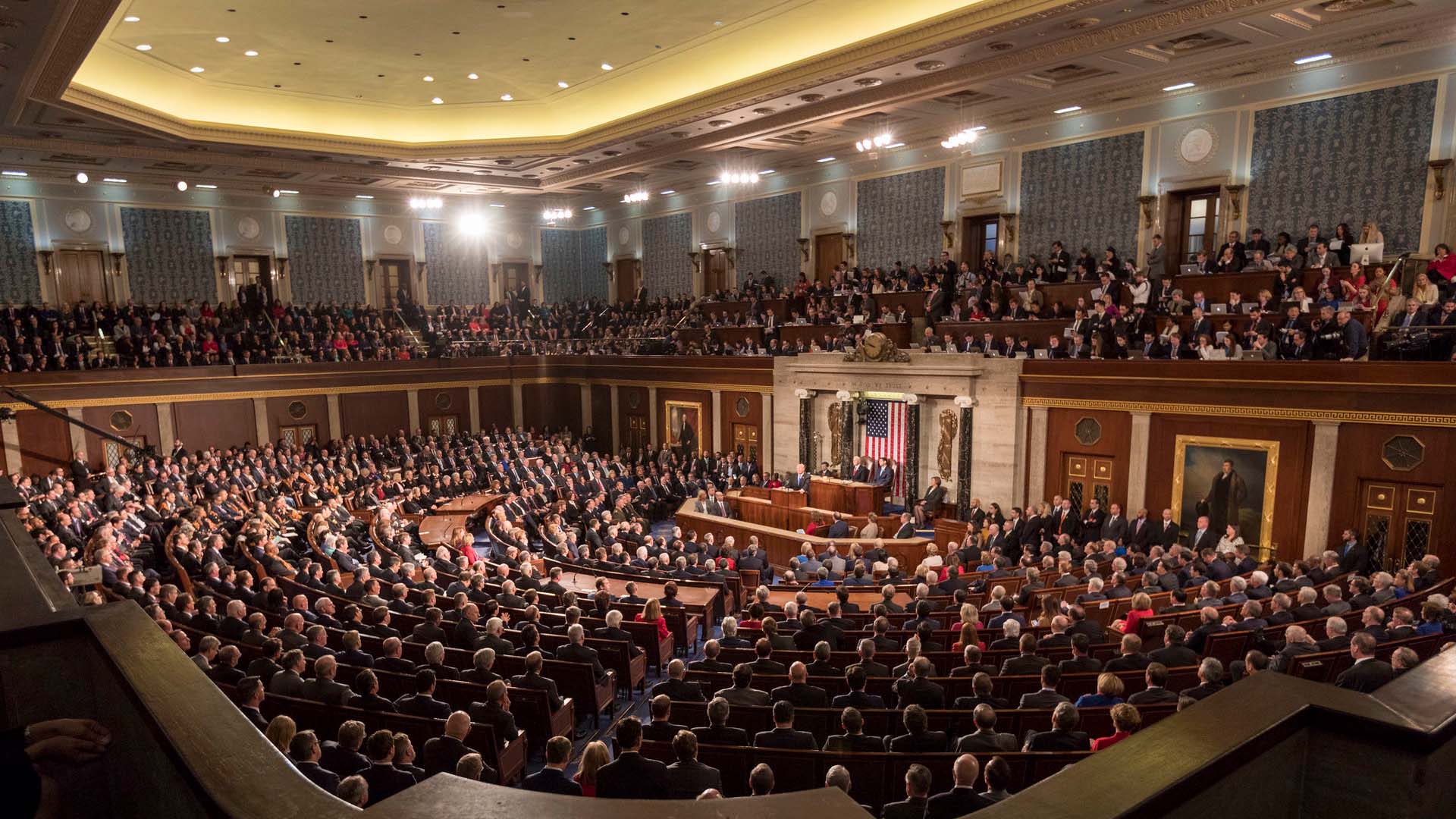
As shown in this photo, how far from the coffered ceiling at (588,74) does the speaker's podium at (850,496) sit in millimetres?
8022

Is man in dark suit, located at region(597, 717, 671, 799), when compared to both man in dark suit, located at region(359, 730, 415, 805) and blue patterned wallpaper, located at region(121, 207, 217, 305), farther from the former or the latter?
blue patterned wallpaper, located at region(121, 207, 217, 305)

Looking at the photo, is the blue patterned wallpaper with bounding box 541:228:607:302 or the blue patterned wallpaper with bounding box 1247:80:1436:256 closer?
the blue patterned wallpaper with bounding box 1247:80:1436:256

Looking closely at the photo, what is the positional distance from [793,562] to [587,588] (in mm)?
3492

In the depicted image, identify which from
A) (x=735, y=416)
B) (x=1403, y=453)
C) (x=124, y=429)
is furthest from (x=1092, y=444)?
(x=124, y=429)

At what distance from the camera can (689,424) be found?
23.0 meters

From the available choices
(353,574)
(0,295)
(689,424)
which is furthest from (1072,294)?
(0,295)

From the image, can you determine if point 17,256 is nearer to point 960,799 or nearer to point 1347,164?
point 960,799

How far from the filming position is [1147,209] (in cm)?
1700

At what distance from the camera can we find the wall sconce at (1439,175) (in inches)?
527

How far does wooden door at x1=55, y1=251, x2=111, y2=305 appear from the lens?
75.4 feet

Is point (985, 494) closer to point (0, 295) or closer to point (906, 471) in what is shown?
point (906, 471)

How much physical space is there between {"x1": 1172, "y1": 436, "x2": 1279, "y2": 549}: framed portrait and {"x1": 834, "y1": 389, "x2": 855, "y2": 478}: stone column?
22.4 ft

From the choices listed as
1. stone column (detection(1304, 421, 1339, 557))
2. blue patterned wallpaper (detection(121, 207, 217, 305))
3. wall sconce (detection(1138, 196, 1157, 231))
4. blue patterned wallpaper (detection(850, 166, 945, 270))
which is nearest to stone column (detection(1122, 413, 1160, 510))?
stone column (detection(1304, 421, 1339, 557))

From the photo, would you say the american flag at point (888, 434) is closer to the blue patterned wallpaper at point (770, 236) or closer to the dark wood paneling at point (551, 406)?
the blue patterned wallpaper at point (770, 236)
